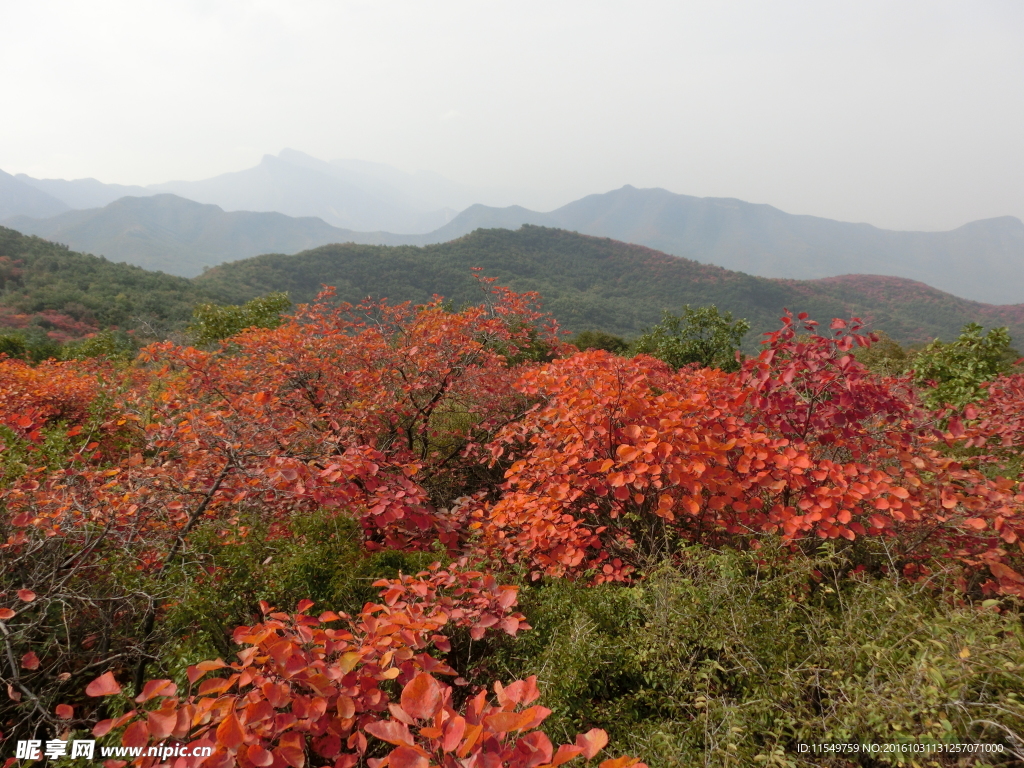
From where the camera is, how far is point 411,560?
2984mm

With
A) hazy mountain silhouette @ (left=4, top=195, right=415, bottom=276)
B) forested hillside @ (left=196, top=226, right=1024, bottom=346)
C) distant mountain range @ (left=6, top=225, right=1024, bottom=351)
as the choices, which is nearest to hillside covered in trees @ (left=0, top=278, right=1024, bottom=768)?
distant mountain range @ (left=6, top=225, right=1024, bottom=351)

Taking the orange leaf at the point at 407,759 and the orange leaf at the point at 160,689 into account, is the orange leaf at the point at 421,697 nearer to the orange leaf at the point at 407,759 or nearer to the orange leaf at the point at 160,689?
the orange leaf at the point at 407,759

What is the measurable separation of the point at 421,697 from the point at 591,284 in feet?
210

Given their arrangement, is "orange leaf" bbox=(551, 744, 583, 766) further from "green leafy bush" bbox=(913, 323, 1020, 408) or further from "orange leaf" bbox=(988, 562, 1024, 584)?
"green leafy bush" bbox=(913, 323, 1020, 408)

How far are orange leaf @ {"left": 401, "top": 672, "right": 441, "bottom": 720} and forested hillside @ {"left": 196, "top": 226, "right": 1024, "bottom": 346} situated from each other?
4148 cm

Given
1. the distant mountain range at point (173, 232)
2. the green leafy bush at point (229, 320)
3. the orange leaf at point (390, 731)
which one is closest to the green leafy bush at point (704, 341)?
the orange leaf at point (390, 731)

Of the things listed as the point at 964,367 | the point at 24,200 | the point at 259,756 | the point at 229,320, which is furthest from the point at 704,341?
the point at 24,200

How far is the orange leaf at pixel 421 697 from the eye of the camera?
1269 millimetres

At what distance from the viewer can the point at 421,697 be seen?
4.27 feet

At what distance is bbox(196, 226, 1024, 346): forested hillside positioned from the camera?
4734 centimetres

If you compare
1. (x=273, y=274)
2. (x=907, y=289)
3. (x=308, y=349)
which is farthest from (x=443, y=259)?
(x=907, y=289)

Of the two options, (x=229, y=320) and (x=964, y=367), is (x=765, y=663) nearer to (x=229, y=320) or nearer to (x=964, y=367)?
(x=964, y=367)

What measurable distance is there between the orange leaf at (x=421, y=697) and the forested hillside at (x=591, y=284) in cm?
4148

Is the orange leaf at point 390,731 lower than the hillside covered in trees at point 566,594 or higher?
higher
